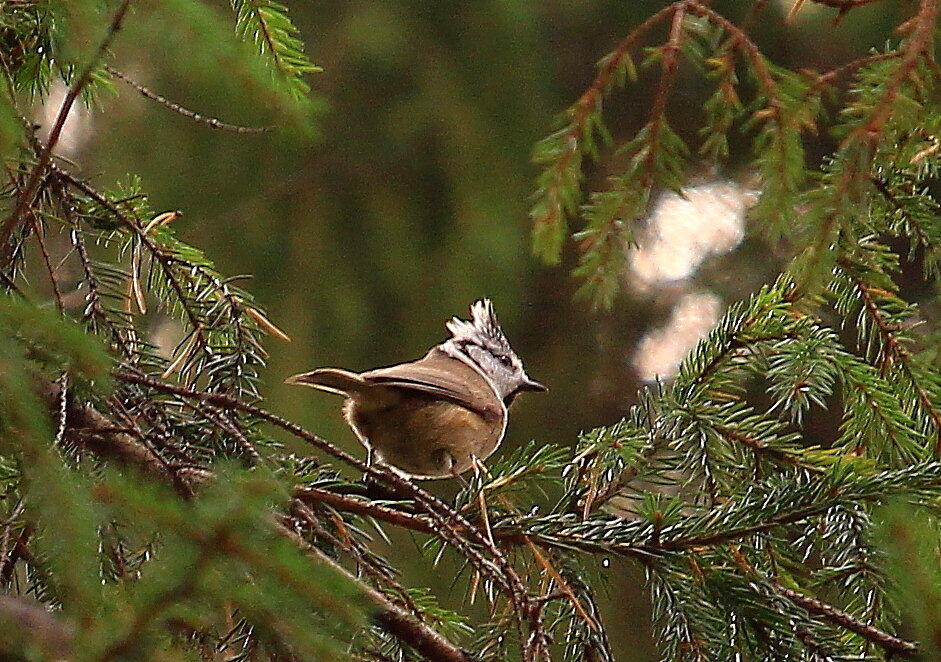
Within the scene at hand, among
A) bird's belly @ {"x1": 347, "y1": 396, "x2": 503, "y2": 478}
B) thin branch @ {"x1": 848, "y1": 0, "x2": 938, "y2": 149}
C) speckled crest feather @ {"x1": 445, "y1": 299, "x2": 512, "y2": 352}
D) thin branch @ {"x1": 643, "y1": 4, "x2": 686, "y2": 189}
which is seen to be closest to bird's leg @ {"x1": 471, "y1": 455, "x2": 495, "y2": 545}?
thin branch @ {"x1": 643, "y1": 4, "x2": 686, "y2": 189}

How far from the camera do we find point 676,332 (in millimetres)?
5609

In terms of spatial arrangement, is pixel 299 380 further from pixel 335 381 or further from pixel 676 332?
pixel 676 332

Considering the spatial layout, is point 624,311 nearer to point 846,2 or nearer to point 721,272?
point 721,272

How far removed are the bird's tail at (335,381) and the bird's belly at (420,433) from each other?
0.10 meters

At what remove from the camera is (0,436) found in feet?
3.31

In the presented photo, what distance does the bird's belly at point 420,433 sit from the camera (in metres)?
2.75

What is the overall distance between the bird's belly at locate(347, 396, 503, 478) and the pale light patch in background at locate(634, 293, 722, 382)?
263 centimetres

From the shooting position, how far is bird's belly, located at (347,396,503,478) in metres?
2.75

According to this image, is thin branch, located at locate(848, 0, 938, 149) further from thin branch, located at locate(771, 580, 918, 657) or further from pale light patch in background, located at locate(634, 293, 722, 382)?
pale light patch in background, located at locate(634, 293, 722, 382)

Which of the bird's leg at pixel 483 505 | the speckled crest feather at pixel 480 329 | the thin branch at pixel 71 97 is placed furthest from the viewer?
the speckled crest feather at pixel 480 329

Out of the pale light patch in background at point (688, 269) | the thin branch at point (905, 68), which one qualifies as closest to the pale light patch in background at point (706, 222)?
the pale light patch in background at point (688, 269)

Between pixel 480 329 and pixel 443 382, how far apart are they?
2.45ft

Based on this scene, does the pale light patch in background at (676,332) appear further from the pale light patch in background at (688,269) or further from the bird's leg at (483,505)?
the bird's leg at (483,505)

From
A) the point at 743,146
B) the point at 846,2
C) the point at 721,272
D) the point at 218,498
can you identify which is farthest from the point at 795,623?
the point at 721,272
